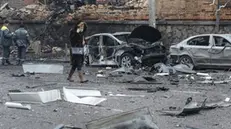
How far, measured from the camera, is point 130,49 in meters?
20.1

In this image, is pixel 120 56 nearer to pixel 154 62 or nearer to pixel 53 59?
pixel 154 62

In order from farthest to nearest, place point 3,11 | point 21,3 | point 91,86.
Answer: point 21,3 < point 3,11 < point 91,86

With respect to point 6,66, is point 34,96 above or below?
above

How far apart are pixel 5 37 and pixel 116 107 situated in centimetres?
1306

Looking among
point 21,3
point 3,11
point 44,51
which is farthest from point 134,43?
point 21,3

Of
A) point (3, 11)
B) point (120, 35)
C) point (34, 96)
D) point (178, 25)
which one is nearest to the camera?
point (34, 96)

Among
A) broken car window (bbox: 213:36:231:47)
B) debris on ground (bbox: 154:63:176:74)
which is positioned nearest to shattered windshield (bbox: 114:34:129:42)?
debris on ground (bbox: 154:63:176:74)

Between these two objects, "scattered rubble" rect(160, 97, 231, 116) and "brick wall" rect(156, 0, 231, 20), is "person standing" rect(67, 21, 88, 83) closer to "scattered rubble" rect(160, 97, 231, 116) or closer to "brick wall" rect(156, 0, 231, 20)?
"scattered rubble" rect(160, 97, 231, 116)

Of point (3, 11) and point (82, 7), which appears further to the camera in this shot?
point (3, 11)

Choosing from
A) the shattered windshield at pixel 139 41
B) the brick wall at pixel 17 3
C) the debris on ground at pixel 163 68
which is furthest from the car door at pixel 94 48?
the brick wall at pixel 17 3

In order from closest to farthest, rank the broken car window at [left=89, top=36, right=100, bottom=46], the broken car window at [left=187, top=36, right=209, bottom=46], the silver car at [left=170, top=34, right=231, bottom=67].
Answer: the silver car at [left=170, top=34, right=231, bottom=67] → the broken car window at [left=187, top=36, right=209, bottom=46] → the broken car window at [left=89, top=36, right=100, bottom=46]

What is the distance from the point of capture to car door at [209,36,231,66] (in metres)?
18.8

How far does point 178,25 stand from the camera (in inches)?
977

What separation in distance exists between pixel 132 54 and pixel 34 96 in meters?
9.13
